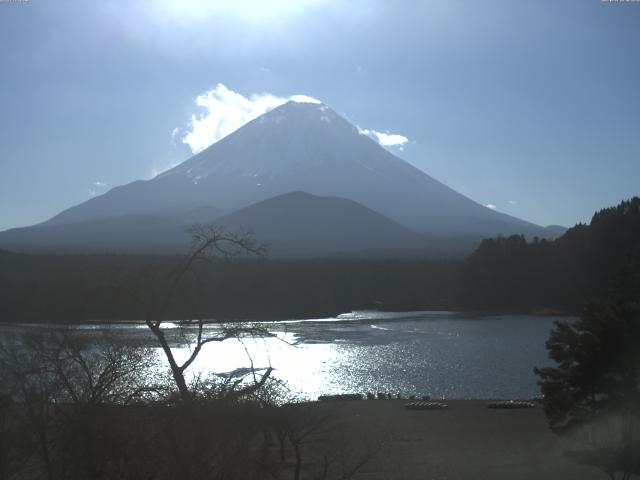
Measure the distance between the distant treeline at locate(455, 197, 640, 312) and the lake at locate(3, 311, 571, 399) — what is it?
39.3 ft

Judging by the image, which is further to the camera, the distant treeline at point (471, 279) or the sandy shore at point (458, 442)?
the distant treeline at point (471, 279)

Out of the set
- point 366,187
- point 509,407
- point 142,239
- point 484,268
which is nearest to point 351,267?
point 484,268

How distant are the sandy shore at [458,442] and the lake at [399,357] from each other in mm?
2196

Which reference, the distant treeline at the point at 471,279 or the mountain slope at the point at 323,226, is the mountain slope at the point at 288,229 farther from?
the distant treeline at the point at 471,279

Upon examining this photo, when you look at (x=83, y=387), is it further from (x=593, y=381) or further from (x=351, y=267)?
(x=351, y=267)

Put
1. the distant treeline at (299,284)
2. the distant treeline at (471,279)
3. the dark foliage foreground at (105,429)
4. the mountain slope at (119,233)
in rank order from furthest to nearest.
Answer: the mountain slope at (119,233)
the distant treeline at (471,279)
the distant treeline at (299,284)
the dark foliage foreground at (105,429)

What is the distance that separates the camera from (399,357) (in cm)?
2461

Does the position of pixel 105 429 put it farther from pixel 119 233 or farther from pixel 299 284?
pixel 119 233

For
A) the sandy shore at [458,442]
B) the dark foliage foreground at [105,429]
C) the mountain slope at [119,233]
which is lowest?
the sandy shore at [458,442]

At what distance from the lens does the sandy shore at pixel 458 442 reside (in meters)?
10.6

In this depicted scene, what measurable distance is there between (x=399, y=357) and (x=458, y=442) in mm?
11514

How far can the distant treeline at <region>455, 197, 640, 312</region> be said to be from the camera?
48062 millimetres

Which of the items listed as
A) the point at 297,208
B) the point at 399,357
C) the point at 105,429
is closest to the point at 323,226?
the point at 297,208

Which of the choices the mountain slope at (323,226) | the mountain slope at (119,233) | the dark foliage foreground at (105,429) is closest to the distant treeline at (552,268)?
the mountain slope at (119,233)
